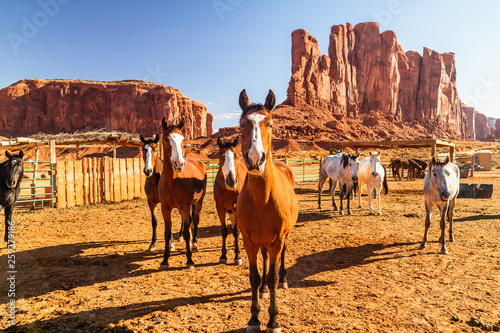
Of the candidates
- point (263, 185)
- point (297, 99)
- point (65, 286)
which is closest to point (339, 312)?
point (263, 185)

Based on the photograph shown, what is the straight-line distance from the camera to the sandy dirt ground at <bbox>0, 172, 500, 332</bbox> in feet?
10.3

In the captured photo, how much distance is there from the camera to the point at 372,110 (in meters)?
94.4

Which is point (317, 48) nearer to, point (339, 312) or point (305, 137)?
point (305, 137)

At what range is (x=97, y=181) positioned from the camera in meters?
12.4

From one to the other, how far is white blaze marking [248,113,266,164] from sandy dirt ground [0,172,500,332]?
2165 millimetres

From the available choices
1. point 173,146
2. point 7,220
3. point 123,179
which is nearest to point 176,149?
point 173,146

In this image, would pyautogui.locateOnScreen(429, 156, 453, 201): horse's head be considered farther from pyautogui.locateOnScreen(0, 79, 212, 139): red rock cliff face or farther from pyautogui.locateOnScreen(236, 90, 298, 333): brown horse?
pyautogui.locateOnScreen(0, 79, 212, 139): red rock cliff face

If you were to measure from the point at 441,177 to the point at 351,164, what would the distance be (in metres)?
4.11

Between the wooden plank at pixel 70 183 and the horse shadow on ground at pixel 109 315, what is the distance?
9785mm

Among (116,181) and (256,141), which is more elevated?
(256,141)

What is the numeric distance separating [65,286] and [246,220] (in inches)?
134

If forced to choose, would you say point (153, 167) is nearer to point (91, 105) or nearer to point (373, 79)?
point (91, 105)

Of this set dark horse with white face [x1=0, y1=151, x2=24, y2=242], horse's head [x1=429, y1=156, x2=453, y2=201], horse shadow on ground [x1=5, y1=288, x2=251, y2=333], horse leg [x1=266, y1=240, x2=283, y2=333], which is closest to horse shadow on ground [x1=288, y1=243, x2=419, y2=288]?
horse shadow on ground [x1=5, y1=288, x2=251, y2=333]

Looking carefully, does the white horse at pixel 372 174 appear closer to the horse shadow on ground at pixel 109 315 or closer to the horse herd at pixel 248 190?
the horse herd at pixel 248 190
